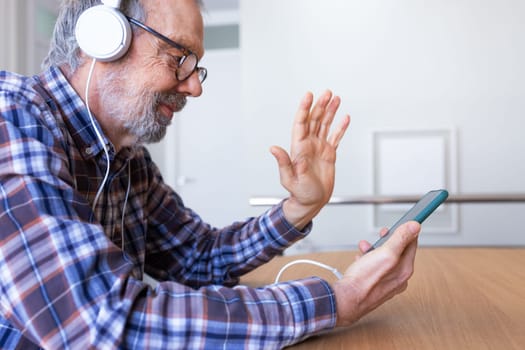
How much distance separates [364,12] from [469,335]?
274 centimetres

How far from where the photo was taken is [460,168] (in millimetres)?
2967

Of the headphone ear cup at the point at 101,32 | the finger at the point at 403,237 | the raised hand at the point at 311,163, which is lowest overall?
the finger at the point at 403,237

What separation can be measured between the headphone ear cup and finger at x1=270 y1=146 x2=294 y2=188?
304 millimetres

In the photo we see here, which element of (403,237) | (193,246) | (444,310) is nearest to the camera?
(403,237)

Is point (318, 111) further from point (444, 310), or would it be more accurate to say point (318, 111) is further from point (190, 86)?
point (444, 310)

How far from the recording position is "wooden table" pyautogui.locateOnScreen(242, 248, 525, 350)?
633mm

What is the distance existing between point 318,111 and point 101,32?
16.5 inches

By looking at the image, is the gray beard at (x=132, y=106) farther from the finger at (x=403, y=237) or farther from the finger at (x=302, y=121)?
the finger at (x=403, y=237)

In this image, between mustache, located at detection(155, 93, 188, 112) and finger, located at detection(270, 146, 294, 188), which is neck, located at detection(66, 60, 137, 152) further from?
finger, located at detection(270, 146, 294, 188)

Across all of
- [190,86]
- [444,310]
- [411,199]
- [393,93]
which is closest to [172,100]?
[190,86]

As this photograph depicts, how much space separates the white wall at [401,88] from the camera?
294 centimetres

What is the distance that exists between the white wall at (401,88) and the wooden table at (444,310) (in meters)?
1.88

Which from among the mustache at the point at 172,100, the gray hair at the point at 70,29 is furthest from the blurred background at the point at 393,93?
the gray hair at the point at 70,29

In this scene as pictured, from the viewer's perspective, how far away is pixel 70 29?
2.88 ft
